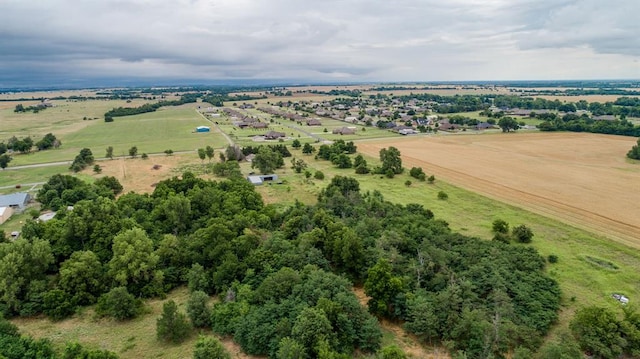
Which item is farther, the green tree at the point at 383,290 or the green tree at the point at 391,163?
the green tree at the point at 391,163

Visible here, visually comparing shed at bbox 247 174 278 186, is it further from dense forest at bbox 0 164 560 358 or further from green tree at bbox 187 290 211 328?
green tree at bbox 187 290 211 328

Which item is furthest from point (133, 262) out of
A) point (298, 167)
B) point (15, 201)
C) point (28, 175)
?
point (28, 175)

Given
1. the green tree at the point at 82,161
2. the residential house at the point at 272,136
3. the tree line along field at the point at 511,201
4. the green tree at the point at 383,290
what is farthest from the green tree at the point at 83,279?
the residential house at the point at 272,136

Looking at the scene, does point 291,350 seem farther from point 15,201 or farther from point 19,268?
point 15,201

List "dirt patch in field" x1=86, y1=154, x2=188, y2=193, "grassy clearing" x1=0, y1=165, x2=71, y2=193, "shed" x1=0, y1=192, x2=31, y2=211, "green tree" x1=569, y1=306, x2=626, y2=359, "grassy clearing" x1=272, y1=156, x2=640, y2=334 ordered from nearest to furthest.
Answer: "green tree" x1=569, y1=306, x2=626, y2=359 < "grassy clearing" x1=272, y1=156, x2=640, y2=334 < "shed" x1=0, y1=192, x2=31, y2=211 < "dirt patch in field" x1=86, y1=154, x2=188, y2=193 < "grassy clearing" x1=0, y1=165, x2=71, y2=193

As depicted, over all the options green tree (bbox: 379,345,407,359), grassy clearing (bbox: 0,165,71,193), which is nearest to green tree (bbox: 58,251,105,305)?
green tree (bbox: 379,345,407,359)

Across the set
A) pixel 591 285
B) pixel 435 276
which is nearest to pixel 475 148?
pixel 591 285

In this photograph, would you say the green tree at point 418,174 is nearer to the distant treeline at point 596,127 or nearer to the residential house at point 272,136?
the residential house at point 272,136
